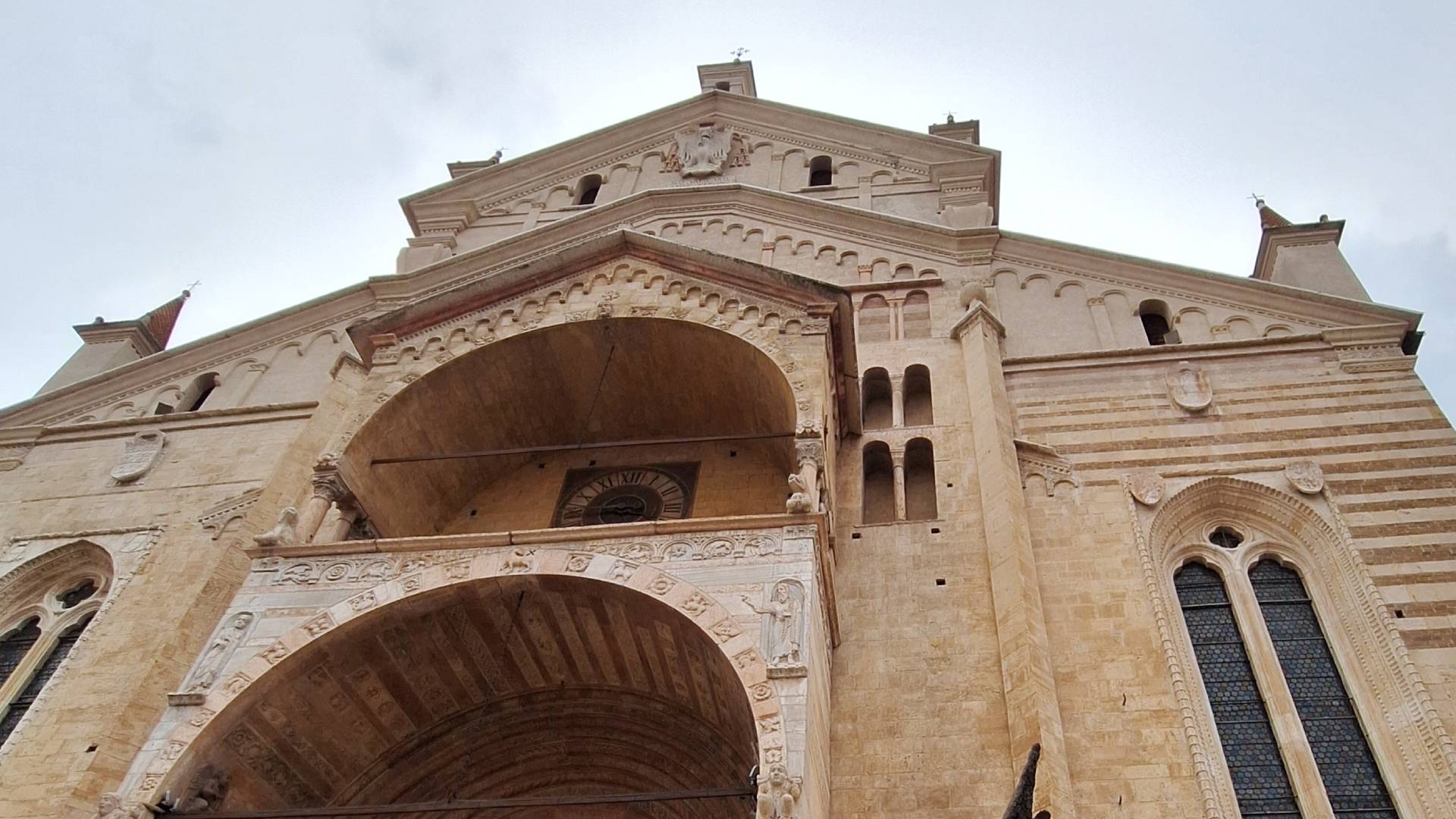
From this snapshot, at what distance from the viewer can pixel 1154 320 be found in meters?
16.3

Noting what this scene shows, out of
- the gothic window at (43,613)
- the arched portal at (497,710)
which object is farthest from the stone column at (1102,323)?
the gothic window at (43,613)

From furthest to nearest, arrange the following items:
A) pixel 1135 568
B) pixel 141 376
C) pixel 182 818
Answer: pixel 141 376 < pixel 1135 568 < pixel 182 818

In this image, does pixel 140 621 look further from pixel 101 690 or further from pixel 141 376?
pixel 141 376

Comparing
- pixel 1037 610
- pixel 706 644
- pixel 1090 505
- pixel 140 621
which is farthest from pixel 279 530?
pixel 1090 505

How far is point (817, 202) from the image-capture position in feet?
61.8

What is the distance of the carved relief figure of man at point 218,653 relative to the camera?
10312 millimetres

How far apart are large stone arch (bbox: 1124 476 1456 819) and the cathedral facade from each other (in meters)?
0.04

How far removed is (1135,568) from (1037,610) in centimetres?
147

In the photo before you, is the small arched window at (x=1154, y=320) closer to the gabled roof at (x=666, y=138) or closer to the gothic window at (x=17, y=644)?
the gabled roof at (x=666, y=138)

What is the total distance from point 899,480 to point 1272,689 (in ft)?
14.8

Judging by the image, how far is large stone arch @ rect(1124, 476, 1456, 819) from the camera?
10.4 m

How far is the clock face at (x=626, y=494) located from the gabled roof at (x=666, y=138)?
7.97 m

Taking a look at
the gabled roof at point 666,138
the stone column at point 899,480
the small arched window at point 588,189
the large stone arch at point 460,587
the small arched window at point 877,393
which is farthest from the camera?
the small arched window at point 588,189

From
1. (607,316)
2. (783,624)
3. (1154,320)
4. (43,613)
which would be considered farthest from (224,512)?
(1154,320)
